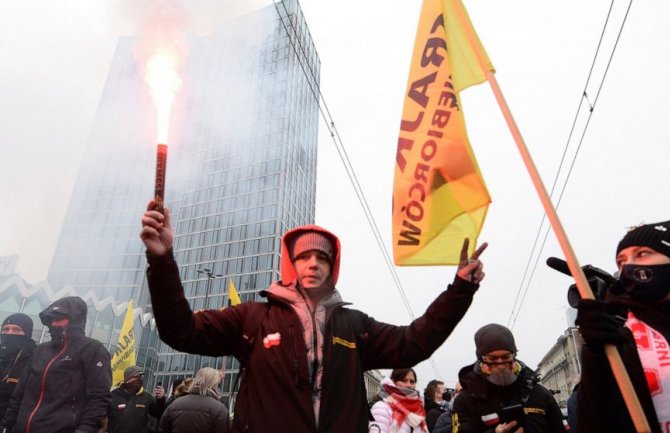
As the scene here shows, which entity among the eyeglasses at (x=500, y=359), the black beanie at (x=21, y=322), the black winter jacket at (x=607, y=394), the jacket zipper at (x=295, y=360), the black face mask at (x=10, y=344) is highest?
the black beanie at (x=21, y=322)

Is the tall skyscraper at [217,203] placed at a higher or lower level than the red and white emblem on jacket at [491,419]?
higher

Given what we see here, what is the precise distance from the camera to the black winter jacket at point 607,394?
60.5 inches

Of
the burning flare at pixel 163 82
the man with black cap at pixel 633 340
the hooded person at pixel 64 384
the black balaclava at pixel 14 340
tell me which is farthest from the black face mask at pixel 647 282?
the black balaclava at pixel 14 340

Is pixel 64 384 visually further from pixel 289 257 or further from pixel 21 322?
pixel 289 257

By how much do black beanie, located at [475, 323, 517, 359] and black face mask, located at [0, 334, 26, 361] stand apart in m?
4.72

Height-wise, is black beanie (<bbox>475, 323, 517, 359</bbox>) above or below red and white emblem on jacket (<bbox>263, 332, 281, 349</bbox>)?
above

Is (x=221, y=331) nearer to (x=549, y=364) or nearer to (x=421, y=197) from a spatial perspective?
(x=421, y=197)

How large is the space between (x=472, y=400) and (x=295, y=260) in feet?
6.11

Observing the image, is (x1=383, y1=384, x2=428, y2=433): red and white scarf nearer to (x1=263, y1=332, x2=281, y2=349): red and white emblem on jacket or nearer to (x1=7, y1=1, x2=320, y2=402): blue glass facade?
(x1=263, y1=332, x2=281, y2=349): red and white emblem on jacket

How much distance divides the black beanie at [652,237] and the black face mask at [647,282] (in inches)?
3.2

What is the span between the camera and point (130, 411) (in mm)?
5930

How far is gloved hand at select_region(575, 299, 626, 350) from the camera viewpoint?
144 centimetres

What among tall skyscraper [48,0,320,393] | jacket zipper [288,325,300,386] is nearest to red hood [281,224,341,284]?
jacket zipper [288,325,300,386]

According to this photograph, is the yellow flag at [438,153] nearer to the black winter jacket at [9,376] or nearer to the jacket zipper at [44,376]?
the jacket zipper at [44,376]
